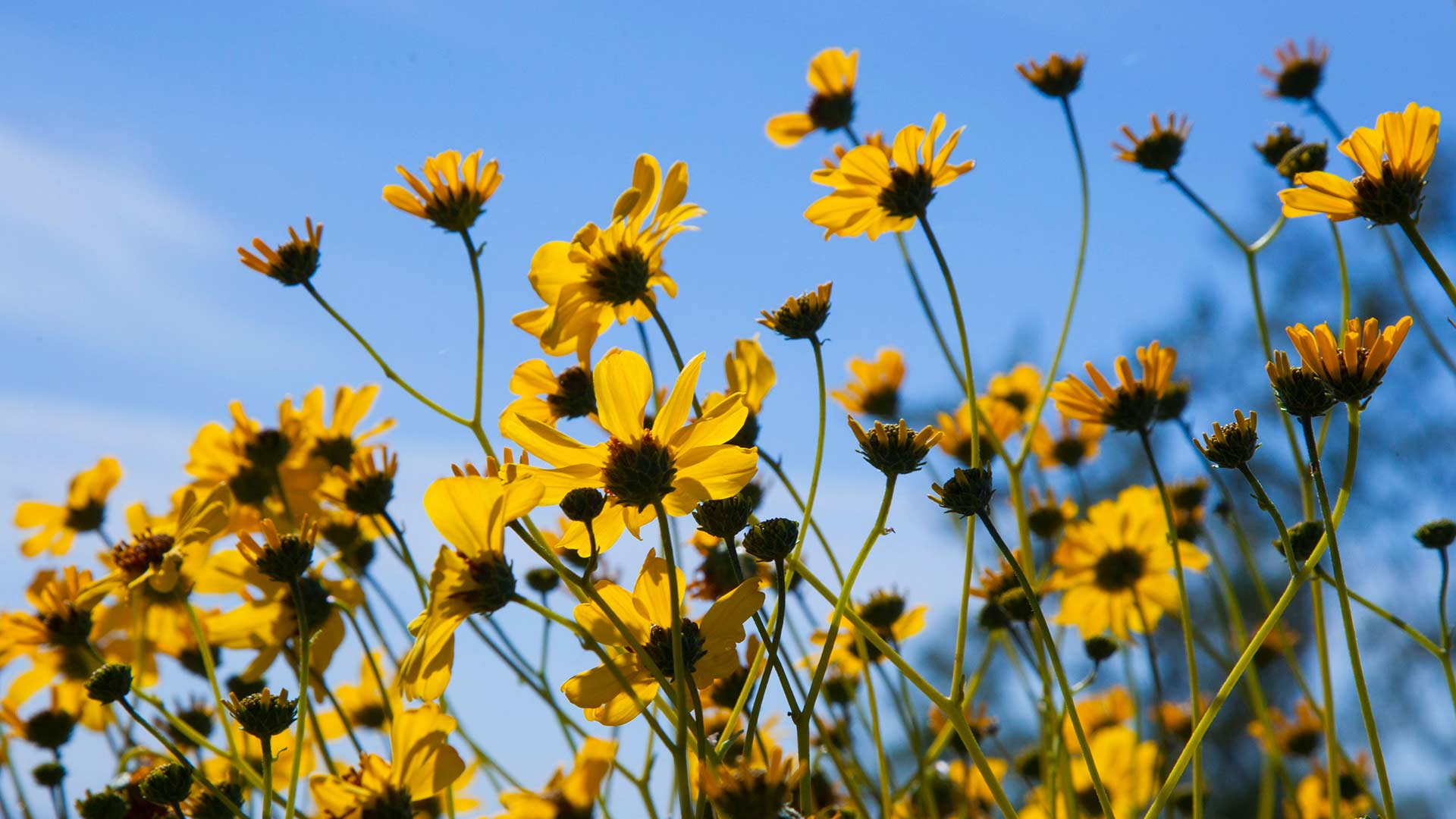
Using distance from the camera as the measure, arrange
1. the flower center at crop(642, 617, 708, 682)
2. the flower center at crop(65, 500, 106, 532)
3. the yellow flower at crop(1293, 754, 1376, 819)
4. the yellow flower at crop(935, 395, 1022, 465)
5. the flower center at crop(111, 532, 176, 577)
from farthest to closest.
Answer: the flower center at crop(65, 500, 106, 532), the yellow flower at crop(935, 395, 1022, 465), the yellow flower at crop(1293, 754, 1376, 819), the flower center at crop(111, 532, 176, 577), the flower center at crop(642, 617, 708, 682)

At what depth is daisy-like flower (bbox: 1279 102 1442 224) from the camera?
101 cm

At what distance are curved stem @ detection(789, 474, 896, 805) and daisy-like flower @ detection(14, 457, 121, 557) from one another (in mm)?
1757

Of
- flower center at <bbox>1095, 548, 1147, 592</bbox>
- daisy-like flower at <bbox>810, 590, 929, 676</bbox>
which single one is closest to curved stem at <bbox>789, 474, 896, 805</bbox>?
daisy-like flower at <bbox>810, 590, 929, 676</bbox>

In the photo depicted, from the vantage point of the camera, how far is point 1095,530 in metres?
1.79

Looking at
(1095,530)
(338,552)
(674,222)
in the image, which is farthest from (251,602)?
(1095,530)

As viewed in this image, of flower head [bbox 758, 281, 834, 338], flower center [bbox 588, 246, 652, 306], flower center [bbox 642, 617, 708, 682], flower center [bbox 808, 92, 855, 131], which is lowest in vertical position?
flower center [bbox 642, 617, 708, 682]

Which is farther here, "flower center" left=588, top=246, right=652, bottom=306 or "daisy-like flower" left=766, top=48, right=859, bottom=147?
"daisy-like flower" left=766, top=48, right=859, bottom=147

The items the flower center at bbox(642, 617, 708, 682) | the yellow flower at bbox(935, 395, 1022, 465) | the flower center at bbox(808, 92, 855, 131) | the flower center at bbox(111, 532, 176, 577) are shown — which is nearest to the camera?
the flower center at bbox(642, 617, 708, 682)

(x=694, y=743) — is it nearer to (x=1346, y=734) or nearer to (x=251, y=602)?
(x=251, y=602)

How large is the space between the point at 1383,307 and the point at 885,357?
502cm

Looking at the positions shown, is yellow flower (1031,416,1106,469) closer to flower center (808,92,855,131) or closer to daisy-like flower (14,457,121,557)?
flower center (808,92,855,131)

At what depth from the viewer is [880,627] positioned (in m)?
1.69

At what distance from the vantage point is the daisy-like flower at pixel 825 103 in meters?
2.05

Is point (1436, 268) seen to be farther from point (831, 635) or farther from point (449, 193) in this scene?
point (449, 193)
